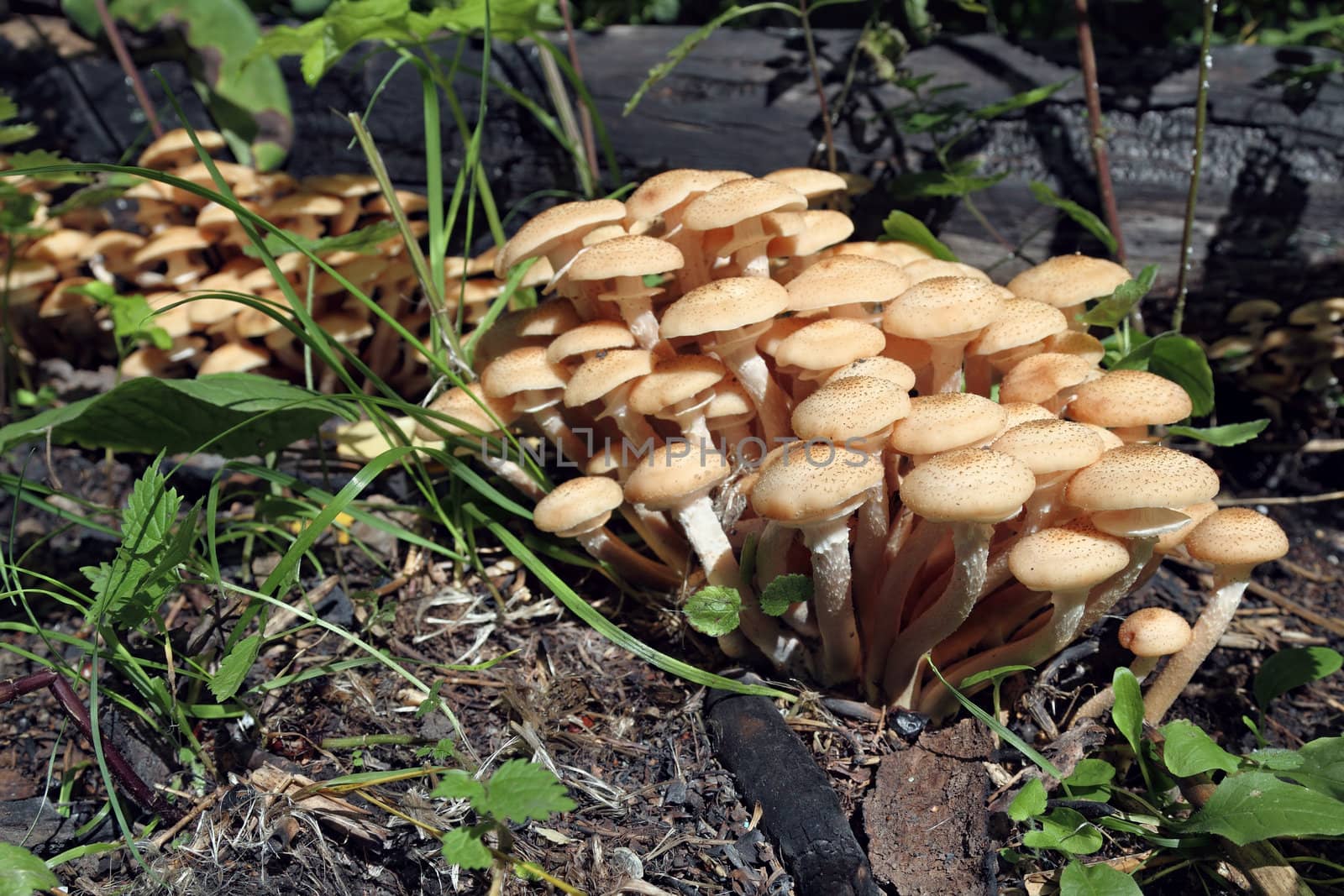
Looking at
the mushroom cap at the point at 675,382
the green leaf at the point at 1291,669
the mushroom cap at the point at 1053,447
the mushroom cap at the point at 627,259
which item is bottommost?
the green leaf at the point at 1291,669

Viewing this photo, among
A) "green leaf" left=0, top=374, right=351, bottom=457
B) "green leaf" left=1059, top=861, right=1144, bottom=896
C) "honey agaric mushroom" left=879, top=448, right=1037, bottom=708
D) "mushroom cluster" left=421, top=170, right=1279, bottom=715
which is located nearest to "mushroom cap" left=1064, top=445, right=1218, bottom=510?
"mushroom cluster" left=421, top=170, right=1279, bottom=715

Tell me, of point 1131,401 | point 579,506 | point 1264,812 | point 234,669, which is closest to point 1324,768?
point 1264,812

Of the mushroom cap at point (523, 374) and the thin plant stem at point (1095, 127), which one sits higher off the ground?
the thin plant stem at point (1095, 127)

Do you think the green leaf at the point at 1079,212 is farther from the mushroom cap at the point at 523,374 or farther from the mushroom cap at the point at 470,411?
the mushroom cap at the point at 470,411

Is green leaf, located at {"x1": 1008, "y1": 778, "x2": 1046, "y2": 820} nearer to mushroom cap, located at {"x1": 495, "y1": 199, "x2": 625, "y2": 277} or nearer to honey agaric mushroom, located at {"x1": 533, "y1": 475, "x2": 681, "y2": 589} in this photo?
honey agaric mushroom, located at {"x1": 533, "y1": 475, "x2": 681, "y2": 589}

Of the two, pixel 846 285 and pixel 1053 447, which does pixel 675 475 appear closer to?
pixel 846 285

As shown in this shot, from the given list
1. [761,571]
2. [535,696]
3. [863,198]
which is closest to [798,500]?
[761,571]

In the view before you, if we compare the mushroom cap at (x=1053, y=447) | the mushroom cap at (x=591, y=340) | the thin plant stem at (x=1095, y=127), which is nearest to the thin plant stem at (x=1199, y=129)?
the thin plant stem at (x=1095, y=127)
